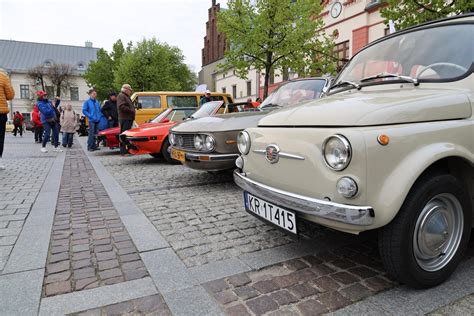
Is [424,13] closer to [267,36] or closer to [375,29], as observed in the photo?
[267,36]

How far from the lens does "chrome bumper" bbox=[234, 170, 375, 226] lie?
2.04 meters

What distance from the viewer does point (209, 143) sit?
4.95 metres

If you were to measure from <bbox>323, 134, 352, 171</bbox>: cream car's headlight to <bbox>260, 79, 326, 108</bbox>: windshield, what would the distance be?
2.94 m

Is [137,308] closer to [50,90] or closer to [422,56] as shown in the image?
[422,56]

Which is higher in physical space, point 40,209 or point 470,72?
point 470,72

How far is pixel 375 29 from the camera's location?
22078 millimetres

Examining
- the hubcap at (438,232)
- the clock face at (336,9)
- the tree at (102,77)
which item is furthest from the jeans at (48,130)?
the tree at (102,77)

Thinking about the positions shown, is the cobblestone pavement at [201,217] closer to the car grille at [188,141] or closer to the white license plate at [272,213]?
the white license plate at [272,213]

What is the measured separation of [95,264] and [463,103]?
2.96 m

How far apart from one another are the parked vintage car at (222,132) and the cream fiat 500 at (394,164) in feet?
6.63

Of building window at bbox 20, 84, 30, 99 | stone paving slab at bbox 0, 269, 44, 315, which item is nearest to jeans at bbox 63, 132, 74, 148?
stone paving slab at bbox 0, 269, 44, 315

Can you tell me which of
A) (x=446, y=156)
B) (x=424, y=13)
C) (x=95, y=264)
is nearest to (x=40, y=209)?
(x=95, y=264)

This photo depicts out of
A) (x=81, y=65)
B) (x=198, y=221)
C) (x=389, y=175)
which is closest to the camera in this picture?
(x=389, y=175)

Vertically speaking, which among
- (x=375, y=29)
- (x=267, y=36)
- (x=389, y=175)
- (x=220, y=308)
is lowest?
(x=220, y=308)
